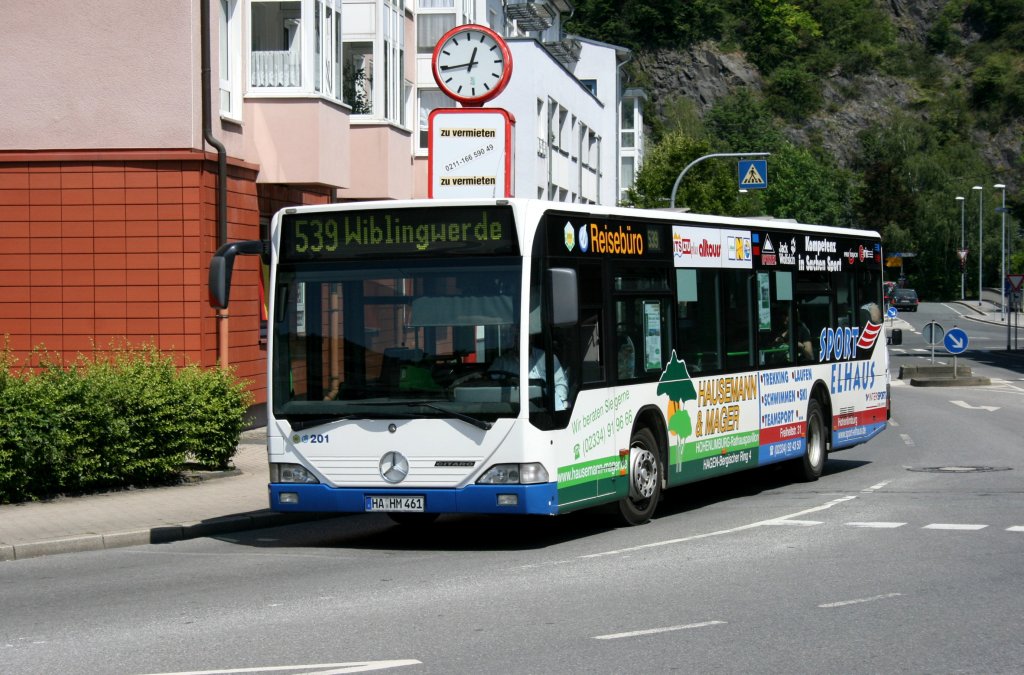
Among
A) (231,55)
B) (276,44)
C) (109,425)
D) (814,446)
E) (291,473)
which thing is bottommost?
(814,446)

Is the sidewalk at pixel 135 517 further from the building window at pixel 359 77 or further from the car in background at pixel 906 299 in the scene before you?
the car in background at pixel 906 299

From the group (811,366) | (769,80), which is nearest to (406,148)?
(811,366)

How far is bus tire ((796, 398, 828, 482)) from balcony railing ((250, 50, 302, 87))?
11124 mm

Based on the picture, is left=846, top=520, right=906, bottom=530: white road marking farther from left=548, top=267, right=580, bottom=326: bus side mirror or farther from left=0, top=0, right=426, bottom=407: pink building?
left=0, top=0, right=426, bottom=407: pink building

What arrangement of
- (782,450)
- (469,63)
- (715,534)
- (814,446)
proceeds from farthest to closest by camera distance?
1. (469,63)
2. (814,446)
3. (782,450)
4. (715,534)

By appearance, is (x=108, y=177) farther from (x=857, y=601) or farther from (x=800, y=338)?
(x=857, y=601)

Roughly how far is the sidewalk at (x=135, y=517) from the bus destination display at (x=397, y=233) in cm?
270

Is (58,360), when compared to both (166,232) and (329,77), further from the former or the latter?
(329,77)

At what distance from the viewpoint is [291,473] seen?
40.2ft

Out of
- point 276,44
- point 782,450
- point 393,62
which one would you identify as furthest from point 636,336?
point 393,62

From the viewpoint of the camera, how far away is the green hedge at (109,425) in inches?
570

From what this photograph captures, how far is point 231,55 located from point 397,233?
13.4 metres

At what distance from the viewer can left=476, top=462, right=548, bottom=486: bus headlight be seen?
11.6 metres

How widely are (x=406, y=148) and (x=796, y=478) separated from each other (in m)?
14.8
